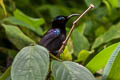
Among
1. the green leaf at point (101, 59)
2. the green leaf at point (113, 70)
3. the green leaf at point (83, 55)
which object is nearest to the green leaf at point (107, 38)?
the green leaf at point (83, 55)

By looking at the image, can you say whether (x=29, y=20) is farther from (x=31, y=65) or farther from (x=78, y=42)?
(x=31, y=65)

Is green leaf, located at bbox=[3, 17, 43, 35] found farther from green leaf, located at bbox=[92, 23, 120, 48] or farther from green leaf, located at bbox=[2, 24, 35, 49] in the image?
green leaf, located at bbox=[92, 23, 120, 48]

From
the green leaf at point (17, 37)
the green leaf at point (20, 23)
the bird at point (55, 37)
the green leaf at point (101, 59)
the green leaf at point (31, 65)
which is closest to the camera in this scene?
the green leaf at point (31, 65)

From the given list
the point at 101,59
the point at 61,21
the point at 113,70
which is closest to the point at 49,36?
the point at 61,21

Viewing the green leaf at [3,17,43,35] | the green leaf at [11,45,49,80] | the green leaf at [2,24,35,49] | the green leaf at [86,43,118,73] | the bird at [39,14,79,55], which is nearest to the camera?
the green leaf at [11,45,49,80]

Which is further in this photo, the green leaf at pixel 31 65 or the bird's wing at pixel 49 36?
the bird's wing at pixel 49 36

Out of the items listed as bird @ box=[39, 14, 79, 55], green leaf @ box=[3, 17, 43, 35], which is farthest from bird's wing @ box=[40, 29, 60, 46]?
green leaf @ box=[3, 17, 43, 35]

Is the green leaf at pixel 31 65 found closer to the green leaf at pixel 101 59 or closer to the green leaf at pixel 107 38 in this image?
the green leaf at pixel 101 59
